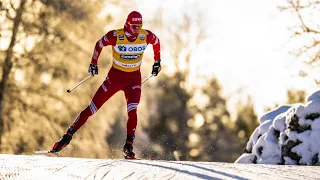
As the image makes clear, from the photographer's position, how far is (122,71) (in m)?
9.18

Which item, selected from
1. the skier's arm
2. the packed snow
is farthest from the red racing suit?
the packed snow

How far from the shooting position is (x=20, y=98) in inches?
850

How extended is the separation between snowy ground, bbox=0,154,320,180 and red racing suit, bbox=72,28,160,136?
2.77 m

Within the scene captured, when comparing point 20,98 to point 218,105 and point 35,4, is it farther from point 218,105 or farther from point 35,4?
point 218,105

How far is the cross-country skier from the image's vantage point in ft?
29.5

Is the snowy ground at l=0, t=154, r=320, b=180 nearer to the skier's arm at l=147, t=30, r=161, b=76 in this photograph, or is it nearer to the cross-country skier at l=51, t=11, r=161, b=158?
the cross-country skier at l=51, t=11, r=161, b=158

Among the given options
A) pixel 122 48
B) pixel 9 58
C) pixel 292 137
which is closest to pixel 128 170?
pixel 122 48

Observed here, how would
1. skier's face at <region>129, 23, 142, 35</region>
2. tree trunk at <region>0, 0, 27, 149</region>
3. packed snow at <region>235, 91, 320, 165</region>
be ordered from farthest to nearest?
1. tree trunk at <region>0, 0, 27, 149</region>
2. packed snow at <region>235, 91, 320, 165</region>
3. skier's face at <region>129, 23, 142, 35</region>

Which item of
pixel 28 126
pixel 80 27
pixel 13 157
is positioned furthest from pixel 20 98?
pixel 13 157

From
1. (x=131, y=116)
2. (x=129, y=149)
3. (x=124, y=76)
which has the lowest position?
(x=129, y=149)

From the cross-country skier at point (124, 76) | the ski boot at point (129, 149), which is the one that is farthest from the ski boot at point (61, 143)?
the ski boot at point (129, 149)

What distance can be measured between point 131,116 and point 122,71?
2.20 ft

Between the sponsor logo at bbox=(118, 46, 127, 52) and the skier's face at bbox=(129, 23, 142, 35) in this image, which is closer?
the skier's face at bbox=(129, 23, 142, 35)

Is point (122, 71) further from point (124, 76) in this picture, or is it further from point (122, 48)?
point (122, 48)
